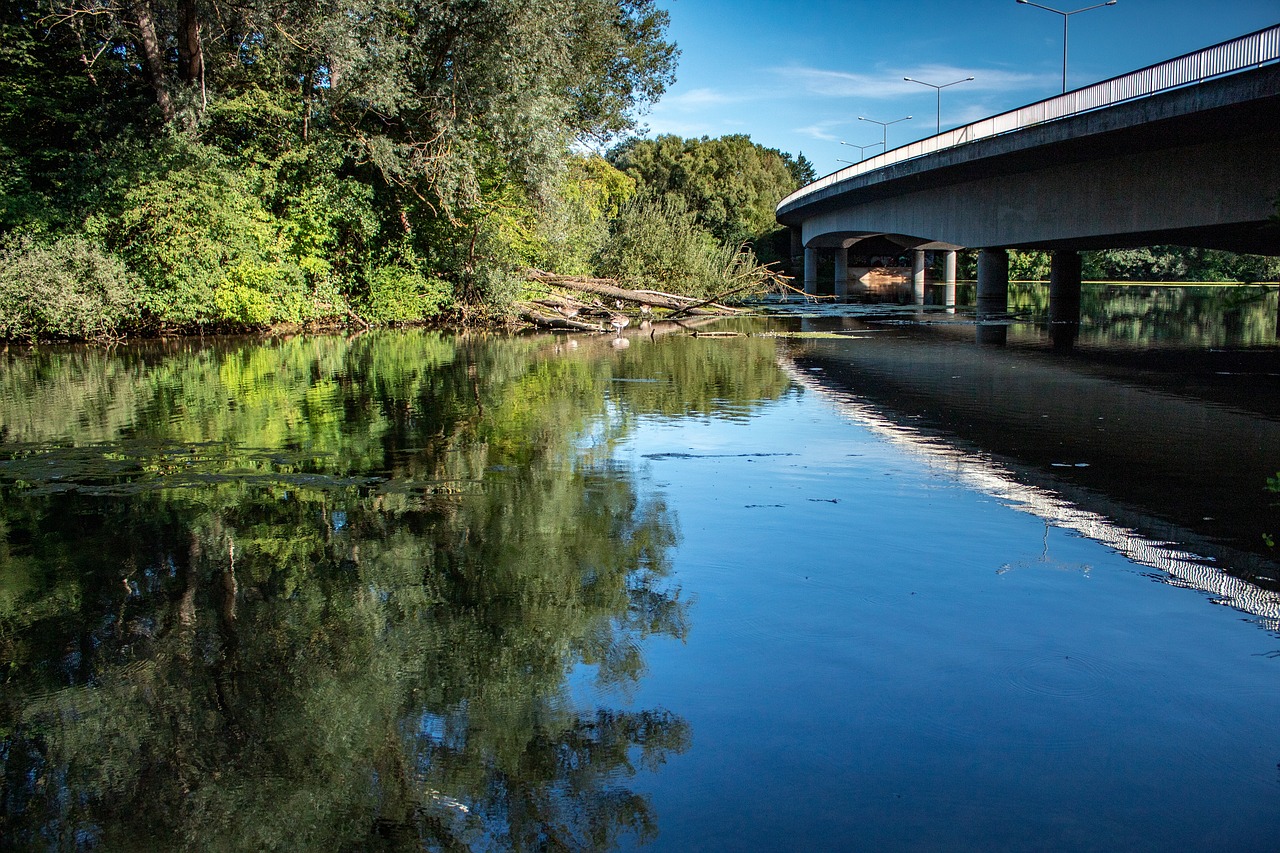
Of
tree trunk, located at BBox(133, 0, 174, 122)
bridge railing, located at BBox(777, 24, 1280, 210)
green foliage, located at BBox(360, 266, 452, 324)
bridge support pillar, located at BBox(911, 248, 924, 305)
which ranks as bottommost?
green foliage, located at BBox(360, 266, 452, 324)

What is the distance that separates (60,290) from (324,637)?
2104 centimetres

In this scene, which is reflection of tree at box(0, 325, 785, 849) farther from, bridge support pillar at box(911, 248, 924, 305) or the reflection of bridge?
bridge support pillar at box(911, 248, 924, 305)

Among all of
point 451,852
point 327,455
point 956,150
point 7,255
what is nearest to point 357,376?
point 327,455

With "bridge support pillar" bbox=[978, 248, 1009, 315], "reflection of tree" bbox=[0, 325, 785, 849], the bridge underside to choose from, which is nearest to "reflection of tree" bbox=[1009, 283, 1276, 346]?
"bridge support pillar" bbox=[978, 248, 1009, 315]

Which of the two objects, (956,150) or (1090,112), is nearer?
(1090,112)

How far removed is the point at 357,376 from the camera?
16125 mm

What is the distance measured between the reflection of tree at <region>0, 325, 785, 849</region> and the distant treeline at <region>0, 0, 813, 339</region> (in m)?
15.3

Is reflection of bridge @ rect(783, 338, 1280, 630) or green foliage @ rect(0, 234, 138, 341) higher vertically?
green foliage @ rect(0, 234, 138, 341)

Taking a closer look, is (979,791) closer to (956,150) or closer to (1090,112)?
(1090,112)

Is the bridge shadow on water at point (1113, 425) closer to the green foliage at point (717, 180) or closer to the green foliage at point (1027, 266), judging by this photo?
the green foliage at point (717, 180)

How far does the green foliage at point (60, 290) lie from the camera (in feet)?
71.7

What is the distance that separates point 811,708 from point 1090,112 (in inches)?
1066

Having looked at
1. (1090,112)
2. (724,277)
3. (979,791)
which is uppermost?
(1090,112)

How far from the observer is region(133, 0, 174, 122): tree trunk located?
23.1m
